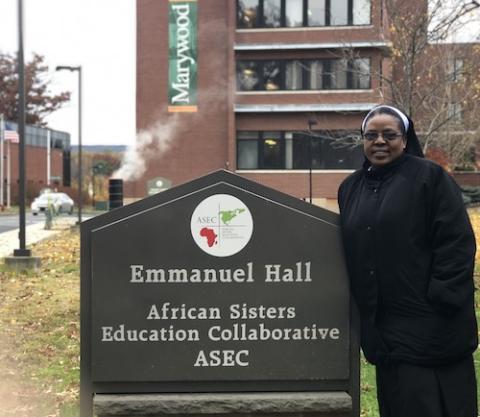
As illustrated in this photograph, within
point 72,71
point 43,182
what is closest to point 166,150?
point 72,71

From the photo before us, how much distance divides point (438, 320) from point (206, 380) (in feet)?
3.34

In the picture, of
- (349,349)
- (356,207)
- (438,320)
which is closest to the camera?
(438,320)

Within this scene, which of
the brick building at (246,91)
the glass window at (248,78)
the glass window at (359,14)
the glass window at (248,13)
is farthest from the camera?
the glass window at (248,78)

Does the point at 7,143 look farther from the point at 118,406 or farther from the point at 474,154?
the point at 118,406

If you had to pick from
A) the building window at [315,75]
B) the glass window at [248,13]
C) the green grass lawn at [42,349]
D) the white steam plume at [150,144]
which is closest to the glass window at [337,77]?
the building window at [315,75]

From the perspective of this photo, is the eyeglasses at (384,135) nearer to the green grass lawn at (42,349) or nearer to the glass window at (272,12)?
the green grass lawn at (42,349)

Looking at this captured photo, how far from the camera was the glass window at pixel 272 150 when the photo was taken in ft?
114

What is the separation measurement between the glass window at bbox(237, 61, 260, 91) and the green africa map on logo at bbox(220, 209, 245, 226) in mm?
32184

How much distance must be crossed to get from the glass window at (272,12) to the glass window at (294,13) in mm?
417

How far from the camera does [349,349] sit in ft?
9.97

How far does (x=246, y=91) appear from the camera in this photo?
3466 cm

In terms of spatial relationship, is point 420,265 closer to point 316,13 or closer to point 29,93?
point 316,13

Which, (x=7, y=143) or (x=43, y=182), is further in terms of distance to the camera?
(x=43, y=182)

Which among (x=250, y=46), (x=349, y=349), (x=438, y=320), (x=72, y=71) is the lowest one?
(x=349, y=349)
